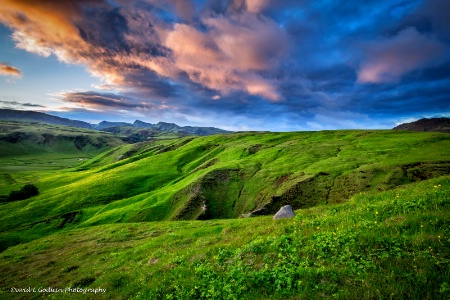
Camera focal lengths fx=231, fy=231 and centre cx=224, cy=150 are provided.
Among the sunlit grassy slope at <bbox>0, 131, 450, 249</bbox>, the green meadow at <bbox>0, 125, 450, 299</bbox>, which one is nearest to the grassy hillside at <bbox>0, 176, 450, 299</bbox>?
the green meadow at <bbox>0, 125, 450, 299</bbox>

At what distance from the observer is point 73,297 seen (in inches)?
704

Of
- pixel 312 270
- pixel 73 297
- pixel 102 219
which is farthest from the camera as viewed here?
pixel 102 219

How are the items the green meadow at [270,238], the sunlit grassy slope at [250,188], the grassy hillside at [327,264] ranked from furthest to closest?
the sunlit grassy slope at [250,188], the green meadow at [270,238], the grassy hillside at [327,264]

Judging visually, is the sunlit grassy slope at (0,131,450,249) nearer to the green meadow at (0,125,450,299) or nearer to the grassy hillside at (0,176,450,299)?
the green meadow at (0,125,450,299)

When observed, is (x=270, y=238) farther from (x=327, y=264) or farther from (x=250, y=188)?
(x=250, y=188)

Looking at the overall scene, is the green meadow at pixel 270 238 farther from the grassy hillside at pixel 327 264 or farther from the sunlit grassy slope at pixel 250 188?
the sunlit grassy slope at pixel 250 188

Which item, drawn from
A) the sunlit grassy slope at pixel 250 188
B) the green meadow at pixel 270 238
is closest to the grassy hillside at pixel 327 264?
the green meadow at pixel 270 238

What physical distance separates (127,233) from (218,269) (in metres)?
33.4

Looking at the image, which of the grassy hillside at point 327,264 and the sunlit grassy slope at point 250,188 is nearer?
the grassy hillside at point 327,264

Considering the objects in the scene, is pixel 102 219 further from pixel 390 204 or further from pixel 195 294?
pixel 390 204

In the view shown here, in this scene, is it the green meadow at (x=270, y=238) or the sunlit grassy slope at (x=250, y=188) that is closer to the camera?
the green meadow at (x=270, y=238)

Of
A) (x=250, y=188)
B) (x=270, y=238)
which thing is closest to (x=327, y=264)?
(x=270, y=238)

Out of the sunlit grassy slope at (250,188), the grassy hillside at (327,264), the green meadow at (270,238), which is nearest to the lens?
the grassy hillside at (327,264)

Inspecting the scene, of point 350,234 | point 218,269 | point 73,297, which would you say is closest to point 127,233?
point 73,297
